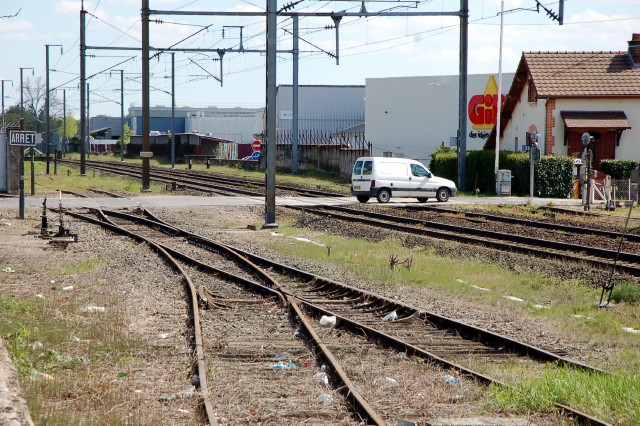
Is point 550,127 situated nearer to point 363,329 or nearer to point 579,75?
point 579,75

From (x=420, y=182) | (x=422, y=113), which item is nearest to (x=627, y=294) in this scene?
(x=420, y=182)

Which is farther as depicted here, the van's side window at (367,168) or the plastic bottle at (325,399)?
the van's side window at (367,168)

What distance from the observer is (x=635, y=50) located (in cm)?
4597

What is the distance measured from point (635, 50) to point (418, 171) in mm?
17159

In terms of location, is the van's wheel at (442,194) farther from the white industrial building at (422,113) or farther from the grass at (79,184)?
the white industrial building at (422,113)

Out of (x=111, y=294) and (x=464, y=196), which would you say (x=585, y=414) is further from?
(x=464, y=196)

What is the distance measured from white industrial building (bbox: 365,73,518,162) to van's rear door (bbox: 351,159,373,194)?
86.4 feet

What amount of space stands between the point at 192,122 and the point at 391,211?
361ft

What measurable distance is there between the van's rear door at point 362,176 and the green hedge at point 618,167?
12.5 meters

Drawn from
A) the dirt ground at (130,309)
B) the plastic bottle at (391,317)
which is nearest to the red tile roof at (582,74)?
the dirt ground at (130,309)

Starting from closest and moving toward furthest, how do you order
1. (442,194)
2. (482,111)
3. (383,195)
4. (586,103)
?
(383,195), (442,194), (586,103), (482,111)

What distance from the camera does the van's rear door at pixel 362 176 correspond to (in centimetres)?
3488

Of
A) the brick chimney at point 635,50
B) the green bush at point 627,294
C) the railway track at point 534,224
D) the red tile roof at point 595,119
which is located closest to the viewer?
the green bush at point 627,294

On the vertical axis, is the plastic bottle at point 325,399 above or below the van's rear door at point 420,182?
below
